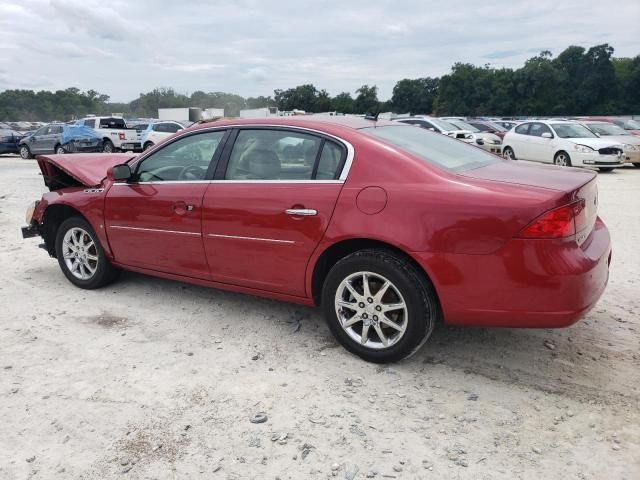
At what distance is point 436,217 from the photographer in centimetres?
309

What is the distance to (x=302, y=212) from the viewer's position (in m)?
3.54

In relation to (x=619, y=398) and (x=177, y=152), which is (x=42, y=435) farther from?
(x=619, y=398)

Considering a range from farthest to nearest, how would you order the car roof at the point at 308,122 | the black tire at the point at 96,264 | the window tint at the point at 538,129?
the window tint at the point at 538,129 → the black tire at the point at 96,264 → the car roof at the point at 308,122

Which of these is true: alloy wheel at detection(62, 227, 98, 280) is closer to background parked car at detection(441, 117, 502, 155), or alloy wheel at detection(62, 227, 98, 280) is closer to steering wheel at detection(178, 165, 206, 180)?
steering wheel at detection(178, 165, 206, 180)

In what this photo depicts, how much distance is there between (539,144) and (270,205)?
46.0ft

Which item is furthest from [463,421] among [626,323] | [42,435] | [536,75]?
[536,75]

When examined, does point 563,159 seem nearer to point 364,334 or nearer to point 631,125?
point 631,125

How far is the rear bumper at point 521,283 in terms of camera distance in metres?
2.89

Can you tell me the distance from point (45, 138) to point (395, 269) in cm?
2341

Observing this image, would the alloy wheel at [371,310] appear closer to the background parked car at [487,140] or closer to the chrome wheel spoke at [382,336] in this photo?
the chrome wheel spoke at [382,336]

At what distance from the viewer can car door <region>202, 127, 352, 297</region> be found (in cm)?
354

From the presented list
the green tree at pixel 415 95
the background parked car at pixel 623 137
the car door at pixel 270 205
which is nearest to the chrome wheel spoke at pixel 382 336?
the car door at pixel 270 205

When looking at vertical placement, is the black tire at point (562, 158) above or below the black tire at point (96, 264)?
above

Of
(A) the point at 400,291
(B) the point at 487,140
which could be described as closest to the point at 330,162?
(A) the point at 400,291
